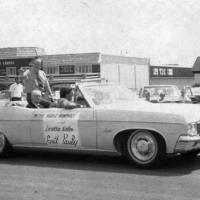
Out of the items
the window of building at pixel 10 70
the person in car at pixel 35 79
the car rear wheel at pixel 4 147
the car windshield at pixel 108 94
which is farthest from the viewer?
the window of building at pixel 10 70

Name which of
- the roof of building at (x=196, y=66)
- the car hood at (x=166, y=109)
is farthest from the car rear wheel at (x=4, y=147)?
the roof of building at (x=196, y=66)

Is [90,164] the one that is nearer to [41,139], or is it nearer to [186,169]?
[41,139]

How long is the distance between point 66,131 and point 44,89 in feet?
6.41

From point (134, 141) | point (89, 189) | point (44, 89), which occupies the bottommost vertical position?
point (89, 189)

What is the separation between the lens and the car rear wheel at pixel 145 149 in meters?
6.86

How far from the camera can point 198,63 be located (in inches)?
2589

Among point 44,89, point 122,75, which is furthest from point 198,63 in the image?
point 44,89

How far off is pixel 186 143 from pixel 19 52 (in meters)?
54.9

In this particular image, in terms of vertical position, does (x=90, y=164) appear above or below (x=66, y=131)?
below

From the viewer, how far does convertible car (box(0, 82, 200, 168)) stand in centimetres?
679

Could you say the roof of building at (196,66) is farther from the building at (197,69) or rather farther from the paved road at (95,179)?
the paved road at (95,179)

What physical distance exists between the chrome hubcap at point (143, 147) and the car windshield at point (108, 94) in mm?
985

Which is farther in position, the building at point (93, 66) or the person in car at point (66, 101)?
the building at point (93, 66)

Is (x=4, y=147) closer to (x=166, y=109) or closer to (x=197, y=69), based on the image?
(x=166, y=109)
